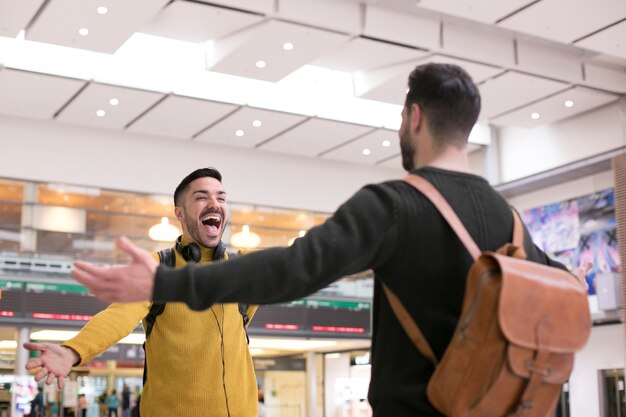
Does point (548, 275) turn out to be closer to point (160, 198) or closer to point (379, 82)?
point (379, 82)

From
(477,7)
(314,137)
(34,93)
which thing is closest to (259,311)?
(314,137)

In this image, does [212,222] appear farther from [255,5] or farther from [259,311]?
[259,311]

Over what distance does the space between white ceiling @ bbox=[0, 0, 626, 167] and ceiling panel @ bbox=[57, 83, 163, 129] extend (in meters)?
0.04

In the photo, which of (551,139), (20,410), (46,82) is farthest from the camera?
(551,139)

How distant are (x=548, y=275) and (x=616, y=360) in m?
17.4

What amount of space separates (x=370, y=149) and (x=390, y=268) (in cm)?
1768

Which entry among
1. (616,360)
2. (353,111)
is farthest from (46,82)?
(616,360)

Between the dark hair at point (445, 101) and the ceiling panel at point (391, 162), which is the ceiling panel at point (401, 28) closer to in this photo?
the ceiling panel at point (391, 162)

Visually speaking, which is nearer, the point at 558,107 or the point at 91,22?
the point at 91,22

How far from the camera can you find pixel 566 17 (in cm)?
1291

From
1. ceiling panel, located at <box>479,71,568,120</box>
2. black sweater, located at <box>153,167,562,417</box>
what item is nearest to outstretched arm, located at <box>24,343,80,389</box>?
black sweater, located at <box>153,167,562,417</box>

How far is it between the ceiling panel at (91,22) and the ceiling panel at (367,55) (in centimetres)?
334

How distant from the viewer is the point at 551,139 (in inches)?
763

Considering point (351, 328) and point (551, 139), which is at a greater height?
point (551, 139)
